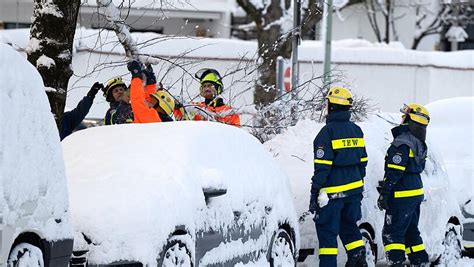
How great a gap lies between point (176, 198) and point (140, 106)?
2666 mm

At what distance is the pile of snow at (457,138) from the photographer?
1472cm

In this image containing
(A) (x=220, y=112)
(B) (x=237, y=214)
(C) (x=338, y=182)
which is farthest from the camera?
(A) (x=220, y=112)

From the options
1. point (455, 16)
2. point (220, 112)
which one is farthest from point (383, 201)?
point (455, 16)

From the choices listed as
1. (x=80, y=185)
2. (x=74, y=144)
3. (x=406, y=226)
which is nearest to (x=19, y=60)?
(x=80, y=185)

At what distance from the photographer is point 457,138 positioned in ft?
51.2

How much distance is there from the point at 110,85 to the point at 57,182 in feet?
16.0

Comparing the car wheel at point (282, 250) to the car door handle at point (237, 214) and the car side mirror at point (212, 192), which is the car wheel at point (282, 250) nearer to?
the car door handle at point (237, 214)

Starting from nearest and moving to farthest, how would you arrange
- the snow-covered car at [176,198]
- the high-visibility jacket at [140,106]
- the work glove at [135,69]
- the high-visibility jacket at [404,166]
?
the snow-covered car at [176,198], the high-visibility jacket at [140,106], the work glove at [135,69], the high-visibility jacket at [404,166]

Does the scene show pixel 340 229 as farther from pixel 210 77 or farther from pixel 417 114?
pixel 210 77

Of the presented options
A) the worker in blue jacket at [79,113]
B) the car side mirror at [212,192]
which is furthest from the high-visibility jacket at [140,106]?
the car side mirror at [212,192]

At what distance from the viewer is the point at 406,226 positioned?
12328 millimetres

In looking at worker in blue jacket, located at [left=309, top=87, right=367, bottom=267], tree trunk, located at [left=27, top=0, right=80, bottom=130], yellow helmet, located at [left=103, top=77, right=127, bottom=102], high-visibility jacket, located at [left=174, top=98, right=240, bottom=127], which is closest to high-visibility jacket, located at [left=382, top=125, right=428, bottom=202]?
worker in blue jacket, located at [left=309, top=87, right=367, bottom=267]

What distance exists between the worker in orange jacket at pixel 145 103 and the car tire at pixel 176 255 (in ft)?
8.59

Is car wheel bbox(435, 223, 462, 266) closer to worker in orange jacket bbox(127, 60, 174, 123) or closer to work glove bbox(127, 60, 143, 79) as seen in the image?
worker in orange jacket bbox(127, 60, 174, 123)
